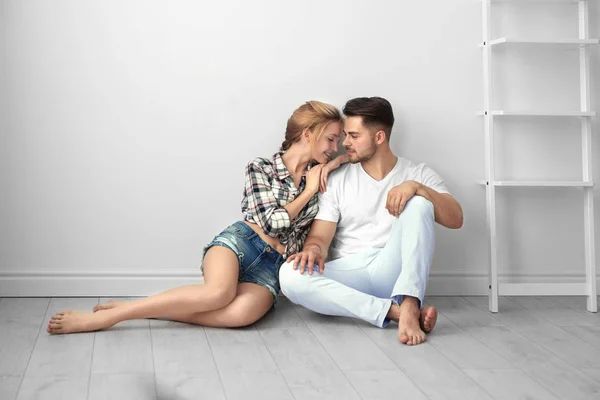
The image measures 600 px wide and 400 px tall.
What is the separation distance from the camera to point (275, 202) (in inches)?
113

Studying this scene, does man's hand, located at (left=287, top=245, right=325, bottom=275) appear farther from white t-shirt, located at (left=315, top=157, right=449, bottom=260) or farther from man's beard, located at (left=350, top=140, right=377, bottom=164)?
man's beard, located at (left=350, top=140, right=377, bottom=164)

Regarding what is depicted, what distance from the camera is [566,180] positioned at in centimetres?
333

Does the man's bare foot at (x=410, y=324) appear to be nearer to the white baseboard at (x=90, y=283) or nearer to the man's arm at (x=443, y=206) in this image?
the man's arm at (x=443, y=206)

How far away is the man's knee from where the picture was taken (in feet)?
8.77

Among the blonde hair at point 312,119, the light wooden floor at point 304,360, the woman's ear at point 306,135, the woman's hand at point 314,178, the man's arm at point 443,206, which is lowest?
the light wooden floor at point 304,360

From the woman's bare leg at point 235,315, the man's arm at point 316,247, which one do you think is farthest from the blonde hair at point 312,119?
the woman's bare leg at point 235,315

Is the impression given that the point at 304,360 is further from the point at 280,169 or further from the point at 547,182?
the point at 547,182

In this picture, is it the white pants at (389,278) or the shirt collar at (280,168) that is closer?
the white pants at (389,278)

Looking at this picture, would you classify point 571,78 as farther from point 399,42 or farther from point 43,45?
point 43,45

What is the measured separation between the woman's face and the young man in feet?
0.18

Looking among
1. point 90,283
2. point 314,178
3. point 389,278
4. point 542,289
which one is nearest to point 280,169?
point 314,178

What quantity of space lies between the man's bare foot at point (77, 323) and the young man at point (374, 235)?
0.68m

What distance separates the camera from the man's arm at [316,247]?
2693 mm

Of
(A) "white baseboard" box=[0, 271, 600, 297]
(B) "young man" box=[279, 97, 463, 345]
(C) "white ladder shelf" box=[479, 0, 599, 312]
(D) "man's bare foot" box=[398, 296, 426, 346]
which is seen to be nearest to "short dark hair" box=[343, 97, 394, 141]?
(B) "young man" box=[279, 97, 463, 345]
